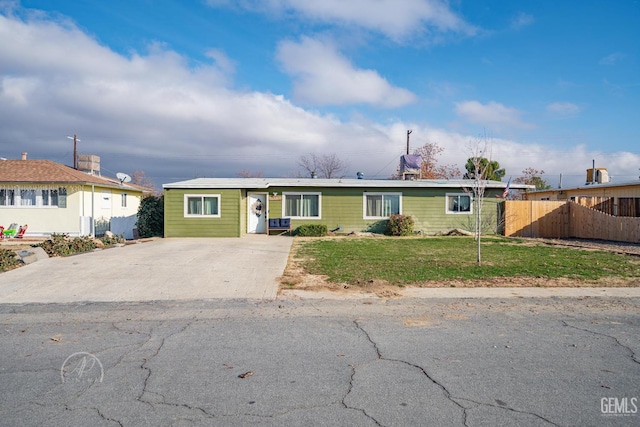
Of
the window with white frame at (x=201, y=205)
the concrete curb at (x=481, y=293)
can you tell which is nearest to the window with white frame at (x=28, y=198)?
the window with white frame at (x=201, y=205)

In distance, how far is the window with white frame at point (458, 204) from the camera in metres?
22.7

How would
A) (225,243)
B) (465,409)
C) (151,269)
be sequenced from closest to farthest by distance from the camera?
(465,409) → (151,269) → (225,243)

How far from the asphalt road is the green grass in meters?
2.82

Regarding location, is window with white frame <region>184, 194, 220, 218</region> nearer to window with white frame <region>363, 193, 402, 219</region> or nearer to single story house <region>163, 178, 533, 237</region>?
single story house <region>163, 178, 533, 237</region>

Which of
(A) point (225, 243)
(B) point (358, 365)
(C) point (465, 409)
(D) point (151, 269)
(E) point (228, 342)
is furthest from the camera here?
(A) point (225, 243)

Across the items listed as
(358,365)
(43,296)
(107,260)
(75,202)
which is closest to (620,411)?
(358,365)

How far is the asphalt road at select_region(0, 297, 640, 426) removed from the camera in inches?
140

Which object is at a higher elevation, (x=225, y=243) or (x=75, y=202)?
(x=75, y=202)

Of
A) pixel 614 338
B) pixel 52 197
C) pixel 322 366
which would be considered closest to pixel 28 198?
pixel 52 197

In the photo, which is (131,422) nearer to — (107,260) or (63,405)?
(63,405)

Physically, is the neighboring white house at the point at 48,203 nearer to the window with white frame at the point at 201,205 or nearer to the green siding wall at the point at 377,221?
the window with white frame at the point at 201,205

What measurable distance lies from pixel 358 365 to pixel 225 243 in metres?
14.0

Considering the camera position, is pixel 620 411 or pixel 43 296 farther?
pixel 43 296

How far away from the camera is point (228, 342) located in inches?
213
